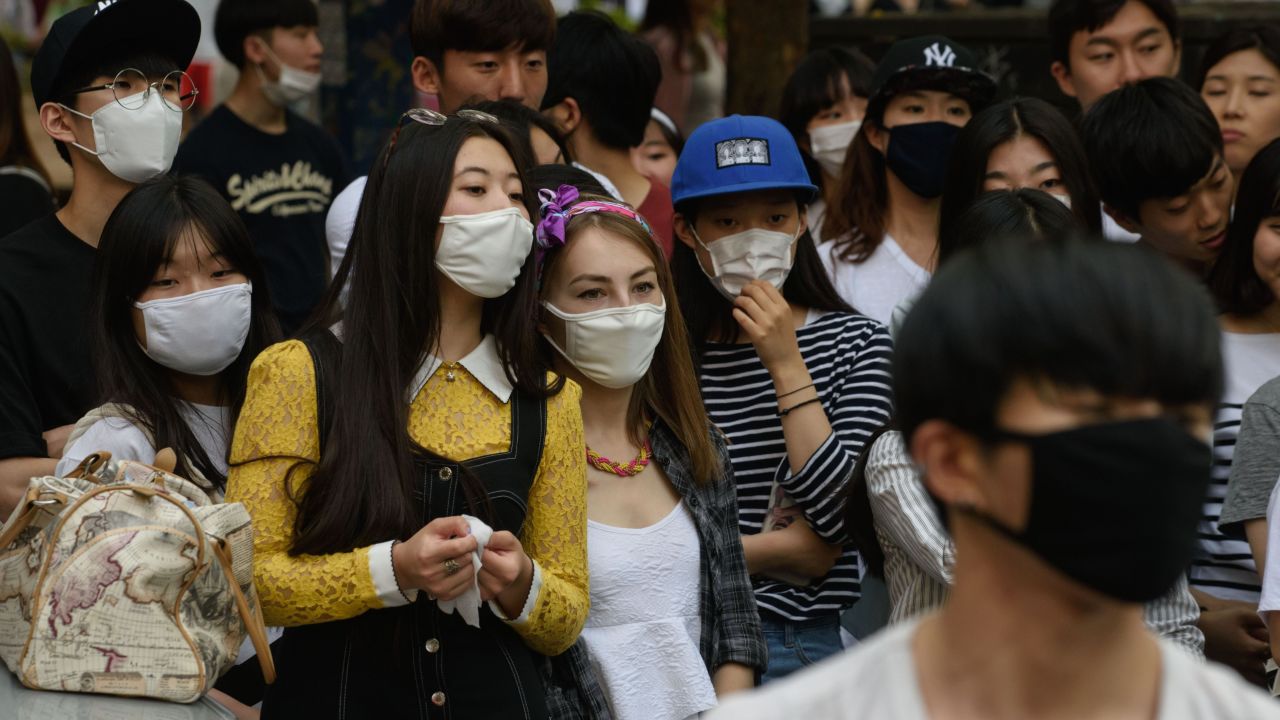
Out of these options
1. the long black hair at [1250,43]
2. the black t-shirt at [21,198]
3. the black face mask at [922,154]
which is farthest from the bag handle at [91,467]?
the long black hair at [1250,43]

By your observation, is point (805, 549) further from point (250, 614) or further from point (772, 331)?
point (250, 614)

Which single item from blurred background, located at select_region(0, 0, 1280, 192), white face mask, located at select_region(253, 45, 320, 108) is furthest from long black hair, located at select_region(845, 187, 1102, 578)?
blurred background, located at select_region(0, 0, 1280, 192)

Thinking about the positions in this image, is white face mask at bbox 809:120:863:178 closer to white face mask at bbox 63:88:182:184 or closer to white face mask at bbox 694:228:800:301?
white face mask at bbox 694:228:800:301

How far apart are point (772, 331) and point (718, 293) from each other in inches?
15.3

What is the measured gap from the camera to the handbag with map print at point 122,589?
293 cm

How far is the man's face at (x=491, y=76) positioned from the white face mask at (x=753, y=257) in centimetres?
111

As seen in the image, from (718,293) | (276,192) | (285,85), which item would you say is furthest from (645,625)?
(285,85)

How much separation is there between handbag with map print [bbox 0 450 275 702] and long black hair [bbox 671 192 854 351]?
1.74 metres

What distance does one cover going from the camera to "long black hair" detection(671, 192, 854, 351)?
4.36 meters

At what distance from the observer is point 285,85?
6.27m

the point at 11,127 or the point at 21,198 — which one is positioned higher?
the point at 11,127

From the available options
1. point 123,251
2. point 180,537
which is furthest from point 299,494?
point 123,251

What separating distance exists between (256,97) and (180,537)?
370 centimetres

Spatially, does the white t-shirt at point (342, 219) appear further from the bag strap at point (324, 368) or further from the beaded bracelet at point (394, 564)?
the beaded bracelet at point (394, 564)
